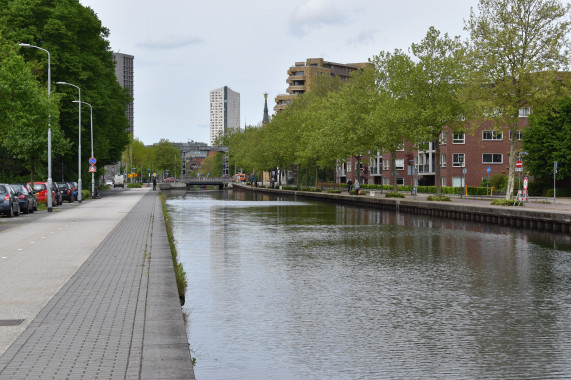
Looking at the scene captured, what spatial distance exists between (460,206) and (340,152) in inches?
1201

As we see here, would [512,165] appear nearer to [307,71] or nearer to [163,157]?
[307,71]

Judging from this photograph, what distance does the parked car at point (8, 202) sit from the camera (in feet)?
113

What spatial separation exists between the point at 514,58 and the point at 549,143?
2605 cm

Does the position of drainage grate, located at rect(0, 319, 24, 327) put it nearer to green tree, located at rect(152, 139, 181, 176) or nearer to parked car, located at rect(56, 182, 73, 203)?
parked car, located at rect(56, 182, 73, 203)

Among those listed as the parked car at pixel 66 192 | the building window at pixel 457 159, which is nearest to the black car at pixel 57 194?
the parked car at pixel 66 192

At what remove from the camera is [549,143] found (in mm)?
67000

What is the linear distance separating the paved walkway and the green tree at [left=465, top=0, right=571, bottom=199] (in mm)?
30294

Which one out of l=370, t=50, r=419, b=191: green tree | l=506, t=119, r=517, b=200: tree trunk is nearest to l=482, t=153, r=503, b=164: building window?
l=370, t=50, r=419, b=191: green tree

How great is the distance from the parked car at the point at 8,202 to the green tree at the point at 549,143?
46.8m

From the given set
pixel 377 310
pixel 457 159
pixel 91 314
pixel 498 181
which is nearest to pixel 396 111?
pixel 498 181

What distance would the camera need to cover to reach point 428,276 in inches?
618

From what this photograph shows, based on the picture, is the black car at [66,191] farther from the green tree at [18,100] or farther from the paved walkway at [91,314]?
the paved walkway at [91,314]

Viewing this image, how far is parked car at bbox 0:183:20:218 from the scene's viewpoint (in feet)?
113

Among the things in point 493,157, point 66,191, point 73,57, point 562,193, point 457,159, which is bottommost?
point 562,193
